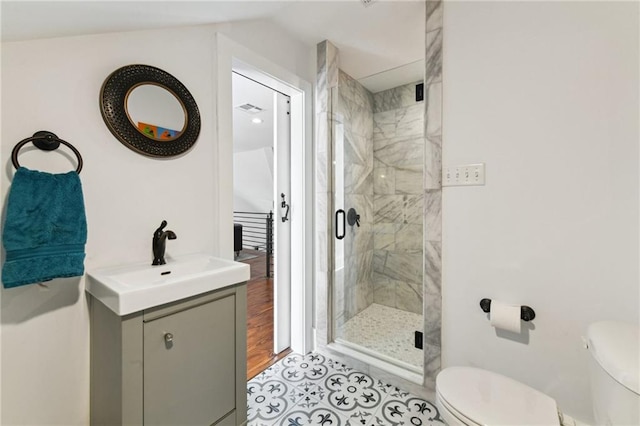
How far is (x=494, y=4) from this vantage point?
138 cm

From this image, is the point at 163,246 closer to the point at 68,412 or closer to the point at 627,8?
the point at 68,412

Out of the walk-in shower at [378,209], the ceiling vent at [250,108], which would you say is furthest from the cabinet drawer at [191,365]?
the ceiling vent at [250,108]

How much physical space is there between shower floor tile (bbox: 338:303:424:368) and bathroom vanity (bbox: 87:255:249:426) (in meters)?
1.14

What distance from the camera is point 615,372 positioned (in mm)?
788

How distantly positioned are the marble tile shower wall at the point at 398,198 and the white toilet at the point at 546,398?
1601 millimetres


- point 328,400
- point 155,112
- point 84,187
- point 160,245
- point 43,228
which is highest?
point 155,112

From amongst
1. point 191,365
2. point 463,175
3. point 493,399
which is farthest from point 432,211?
point 191,365

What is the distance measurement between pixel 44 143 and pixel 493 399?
1968 mm

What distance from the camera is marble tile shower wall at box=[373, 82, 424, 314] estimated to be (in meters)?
2.71

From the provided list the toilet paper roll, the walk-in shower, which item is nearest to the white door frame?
the walk-in shower

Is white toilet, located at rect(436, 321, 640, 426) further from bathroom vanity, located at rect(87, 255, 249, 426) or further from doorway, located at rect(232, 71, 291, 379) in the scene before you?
doorway, located at rect(232, 71, 291, 379)

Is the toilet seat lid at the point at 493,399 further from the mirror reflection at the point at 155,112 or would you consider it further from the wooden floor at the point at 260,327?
the mirror reflection at the point at 155,112

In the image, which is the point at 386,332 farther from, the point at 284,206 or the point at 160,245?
the point at 160,245

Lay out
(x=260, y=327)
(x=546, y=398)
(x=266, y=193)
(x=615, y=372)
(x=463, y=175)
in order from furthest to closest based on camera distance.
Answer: (x=266, y=193)
(x=260, y=327)
(x=463, y=175)
(x=546, y=398)
(x=615, y=372)
